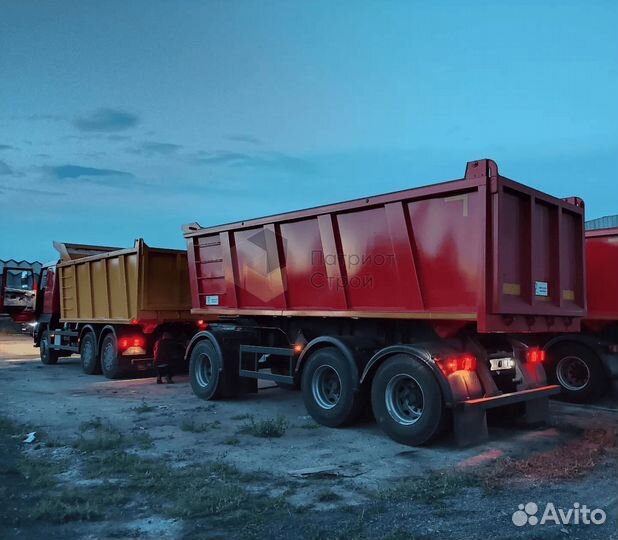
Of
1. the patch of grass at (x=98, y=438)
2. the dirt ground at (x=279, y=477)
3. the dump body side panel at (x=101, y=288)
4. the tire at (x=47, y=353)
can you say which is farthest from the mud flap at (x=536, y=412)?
the tire at (x=47, y=353)

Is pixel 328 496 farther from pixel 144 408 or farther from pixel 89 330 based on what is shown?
pixel 89 330

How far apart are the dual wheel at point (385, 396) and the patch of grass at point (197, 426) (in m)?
1.25

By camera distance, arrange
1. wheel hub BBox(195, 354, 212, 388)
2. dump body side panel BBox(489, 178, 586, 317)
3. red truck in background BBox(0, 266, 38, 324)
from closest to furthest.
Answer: dump body side panel BBox(489, 178, 586, 317) < wheel hub BBox(195, 354, 212, 388) < red truck in background BBox(0, 266, 38, 324)

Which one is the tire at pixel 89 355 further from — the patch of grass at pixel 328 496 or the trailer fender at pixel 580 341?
the patch of grass at pixel 328 496

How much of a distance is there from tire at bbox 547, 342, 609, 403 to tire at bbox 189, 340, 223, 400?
17.6ft

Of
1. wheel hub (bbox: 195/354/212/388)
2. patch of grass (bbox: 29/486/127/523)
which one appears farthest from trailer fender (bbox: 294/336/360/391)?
patch of grass (bbox: 29/486/127/523)

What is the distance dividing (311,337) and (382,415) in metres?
2.27

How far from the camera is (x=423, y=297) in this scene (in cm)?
673

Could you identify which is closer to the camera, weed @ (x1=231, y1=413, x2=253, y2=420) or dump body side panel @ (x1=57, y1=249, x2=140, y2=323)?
weed @ (x1=231, y1=413, x2=253, y2=420)

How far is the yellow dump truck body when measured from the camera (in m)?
12.2

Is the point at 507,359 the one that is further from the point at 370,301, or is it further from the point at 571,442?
the point at 370,301

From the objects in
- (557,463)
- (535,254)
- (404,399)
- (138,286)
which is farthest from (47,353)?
(557,463)

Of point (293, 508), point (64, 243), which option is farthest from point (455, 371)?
point (64, 243)

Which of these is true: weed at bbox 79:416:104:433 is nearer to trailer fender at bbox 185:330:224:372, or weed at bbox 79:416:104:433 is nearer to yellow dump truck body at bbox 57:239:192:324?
trailer fender at bbox 185:330:224:372
